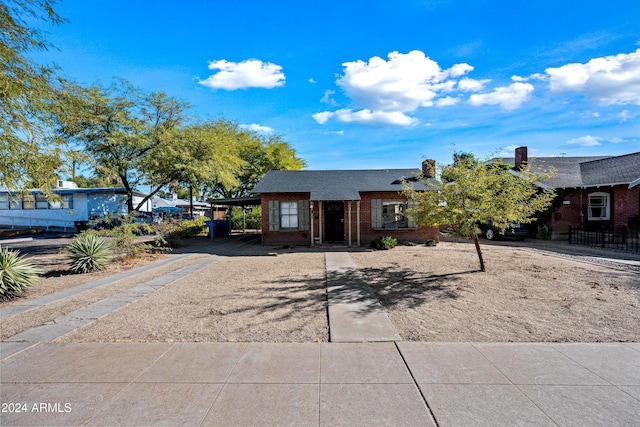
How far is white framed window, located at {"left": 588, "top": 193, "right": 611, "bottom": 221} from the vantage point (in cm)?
1812

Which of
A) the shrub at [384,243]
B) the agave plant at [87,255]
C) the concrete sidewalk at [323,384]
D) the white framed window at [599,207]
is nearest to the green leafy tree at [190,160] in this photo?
the agave plant at [87,255]

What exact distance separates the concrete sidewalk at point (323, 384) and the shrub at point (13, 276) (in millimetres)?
3922

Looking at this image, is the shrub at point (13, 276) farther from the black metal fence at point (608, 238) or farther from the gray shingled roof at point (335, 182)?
the black metal fence at point (608, 238)

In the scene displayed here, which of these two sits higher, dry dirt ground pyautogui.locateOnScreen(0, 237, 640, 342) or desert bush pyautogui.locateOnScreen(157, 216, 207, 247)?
desert bush pyautogui.locateOnScreen(157, 216, 207, 247)

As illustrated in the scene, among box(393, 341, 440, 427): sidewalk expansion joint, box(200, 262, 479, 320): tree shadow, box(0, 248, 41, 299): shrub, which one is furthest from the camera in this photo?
box(0, 248, 41, 299): shrub

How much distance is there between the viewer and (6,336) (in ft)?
16.4

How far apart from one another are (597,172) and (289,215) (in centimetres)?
1871

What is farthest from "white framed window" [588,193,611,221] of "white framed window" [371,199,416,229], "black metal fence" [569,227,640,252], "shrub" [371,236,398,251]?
"shrub" [371,236,398,251]

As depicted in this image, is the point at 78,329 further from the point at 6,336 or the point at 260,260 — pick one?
the point at 260,260

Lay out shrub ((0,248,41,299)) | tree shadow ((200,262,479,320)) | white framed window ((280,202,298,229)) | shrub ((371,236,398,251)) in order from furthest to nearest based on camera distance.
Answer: white framed window ((280,202,298,229)), shrub ((371,236,398,251)), shrub ((0,248,41,299)), tree shadow ((200,262,479,320))

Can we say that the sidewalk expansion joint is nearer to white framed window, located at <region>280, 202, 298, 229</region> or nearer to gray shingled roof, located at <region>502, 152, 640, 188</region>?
white framed window, located at <region>280, 202, 298, 229</region>

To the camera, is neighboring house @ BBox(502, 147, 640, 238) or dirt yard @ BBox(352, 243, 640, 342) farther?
neighboring house @ BBox(502, 147, 640, 238)

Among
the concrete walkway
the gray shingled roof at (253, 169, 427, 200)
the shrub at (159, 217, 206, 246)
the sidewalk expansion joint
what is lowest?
the sidewalk expansion joint

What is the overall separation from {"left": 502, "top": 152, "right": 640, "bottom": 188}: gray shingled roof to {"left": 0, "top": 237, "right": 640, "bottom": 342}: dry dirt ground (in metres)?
9.92
